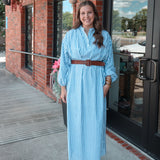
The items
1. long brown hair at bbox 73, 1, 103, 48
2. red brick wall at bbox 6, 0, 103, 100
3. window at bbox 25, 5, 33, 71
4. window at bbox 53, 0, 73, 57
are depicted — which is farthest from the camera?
window at bbox 25, 5, 33, 71

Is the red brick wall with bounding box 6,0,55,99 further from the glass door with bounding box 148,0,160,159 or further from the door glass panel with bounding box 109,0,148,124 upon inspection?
the glass door with bounding box 148,0,160,159

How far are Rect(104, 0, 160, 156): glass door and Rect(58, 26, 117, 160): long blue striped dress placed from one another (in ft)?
2.03

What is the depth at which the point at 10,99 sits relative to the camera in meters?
5.50

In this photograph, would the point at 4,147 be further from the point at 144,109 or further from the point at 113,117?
the point at 144,109

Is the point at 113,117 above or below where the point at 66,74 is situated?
below

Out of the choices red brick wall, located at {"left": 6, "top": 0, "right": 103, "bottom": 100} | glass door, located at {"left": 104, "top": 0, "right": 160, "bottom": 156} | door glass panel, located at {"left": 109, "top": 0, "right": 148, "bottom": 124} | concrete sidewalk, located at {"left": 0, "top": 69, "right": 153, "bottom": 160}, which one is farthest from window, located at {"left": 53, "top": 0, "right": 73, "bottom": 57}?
door glass panel, located at {"left": 109, "top": 0, "right": 148, "bottom": 124}

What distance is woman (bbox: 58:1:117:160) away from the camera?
2.40m

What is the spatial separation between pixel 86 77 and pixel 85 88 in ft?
0.35

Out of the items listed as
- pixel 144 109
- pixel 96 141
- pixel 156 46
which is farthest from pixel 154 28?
pixel 96 141

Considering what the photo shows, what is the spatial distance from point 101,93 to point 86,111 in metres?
0.23

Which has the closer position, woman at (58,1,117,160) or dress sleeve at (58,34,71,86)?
woman at (58,1,117,160)

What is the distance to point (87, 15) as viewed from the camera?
239 cm

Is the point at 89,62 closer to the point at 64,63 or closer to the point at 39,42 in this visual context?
the point at 64,63

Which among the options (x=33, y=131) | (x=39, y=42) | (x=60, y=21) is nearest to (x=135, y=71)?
(x=33, y=131)
